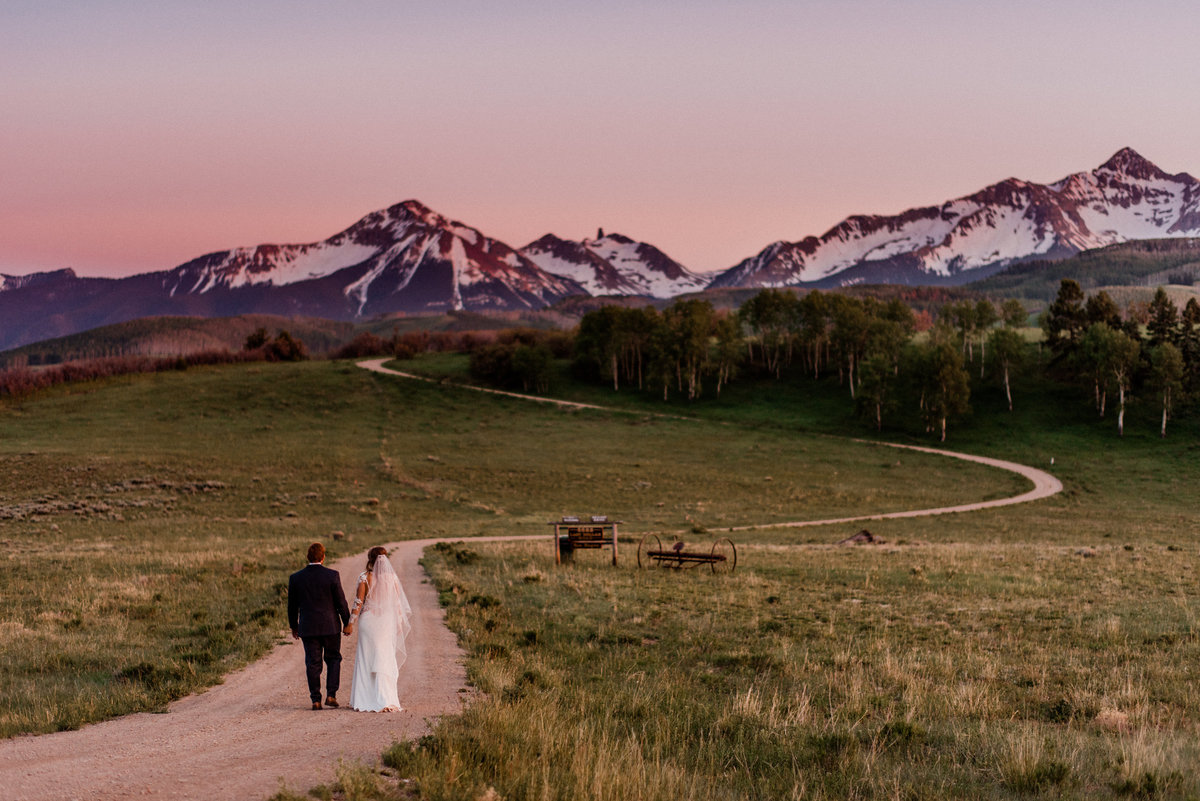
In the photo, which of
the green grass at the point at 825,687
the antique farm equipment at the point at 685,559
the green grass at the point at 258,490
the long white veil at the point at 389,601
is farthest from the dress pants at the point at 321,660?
the antique farm equipment at the point at 685,559

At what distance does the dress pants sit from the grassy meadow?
235 cm

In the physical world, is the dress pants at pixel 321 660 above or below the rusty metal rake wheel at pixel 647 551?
above

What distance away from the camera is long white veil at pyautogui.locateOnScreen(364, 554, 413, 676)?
12969 mm

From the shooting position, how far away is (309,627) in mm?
12828

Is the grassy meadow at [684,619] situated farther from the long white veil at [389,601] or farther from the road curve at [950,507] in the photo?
the road curve at [950,507]

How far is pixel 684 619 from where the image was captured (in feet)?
65.7

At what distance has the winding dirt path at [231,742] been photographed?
8750mm

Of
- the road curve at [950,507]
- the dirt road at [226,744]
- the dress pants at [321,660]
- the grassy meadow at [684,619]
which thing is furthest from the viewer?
the road curve at [950,507]

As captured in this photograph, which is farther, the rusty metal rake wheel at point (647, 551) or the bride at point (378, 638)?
the rusty metal rake wheel at point (647, 551)

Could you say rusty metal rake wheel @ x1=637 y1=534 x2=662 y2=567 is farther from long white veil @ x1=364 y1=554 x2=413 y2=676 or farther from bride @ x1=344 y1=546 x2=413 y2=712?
bride @ x1=344 y1=546 x2=413 y2=712

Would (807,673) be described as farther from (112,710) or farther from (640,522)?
(640,522)

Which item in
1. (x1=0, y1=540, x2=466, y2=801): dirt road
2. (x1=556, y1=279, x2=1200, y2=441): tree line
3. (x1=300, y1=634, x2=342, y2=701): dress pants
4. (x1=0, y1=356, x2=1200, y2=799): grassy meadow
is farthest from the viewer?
(x1=556, y1=279, x2=1200, y2=441): tree line

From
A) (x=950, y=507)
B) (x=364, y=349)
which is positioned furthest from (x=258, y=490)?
(x=364, y=349)

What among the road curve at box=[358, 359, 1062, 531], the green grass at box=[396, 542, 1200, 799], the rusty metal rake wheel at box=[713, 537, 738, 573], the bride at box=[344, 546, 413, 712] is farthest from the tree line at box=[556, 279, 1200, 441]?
the bride at box=[344, 546, 413, 712]
